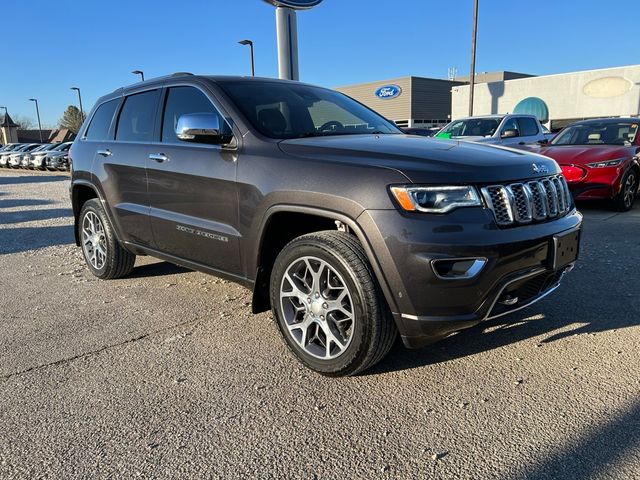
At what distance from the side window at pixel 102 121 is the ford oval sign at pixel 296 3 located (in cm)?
1052

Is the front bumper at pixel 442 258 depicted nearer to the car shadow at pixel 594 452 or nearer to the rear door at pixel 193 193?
the car shadow at pixel 594 452

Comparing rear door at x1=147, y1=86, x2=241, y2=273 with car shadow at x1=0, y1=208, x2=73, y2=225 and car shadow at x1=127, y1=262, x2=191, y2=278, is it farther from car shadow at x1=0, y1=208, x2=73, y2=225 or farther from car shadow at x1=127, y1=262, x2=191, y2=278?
car shadow at x1=0, y1=208, x2=73, y2=225

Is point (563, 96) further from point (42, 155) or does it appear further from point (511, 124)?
point (42, 155)

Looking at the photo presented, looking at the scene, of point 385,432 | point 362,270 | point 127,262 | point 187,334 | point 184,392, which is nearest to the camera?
point 385,432

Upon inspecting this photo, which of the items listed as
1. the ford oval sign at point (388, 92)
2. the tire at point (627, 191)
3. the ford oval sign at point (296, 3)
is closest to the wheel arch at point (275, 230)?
the tire at point (627, 191)

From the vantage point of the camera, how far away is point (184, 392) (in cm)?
279

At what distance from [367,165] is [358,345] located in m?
0.94

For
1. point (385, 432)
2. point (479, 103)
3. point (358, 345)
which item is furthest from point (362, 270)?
point (479, 103)

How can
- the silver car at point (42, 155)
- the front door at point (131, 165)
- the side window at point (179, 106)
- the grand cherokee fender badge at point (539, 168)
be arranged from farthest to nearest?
the silver car at point (42, 155)
the front door at point (131, 165)
the side window at point (179, 106)
the grand cherokee fender badge at point (539, 168)

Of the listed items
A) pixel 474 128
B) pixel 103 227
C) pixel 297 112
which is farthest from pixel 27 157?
pixel 297 112

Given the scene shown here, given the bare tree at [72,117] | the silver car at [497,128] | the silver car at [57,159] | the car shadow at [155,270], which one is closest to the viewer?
the car shadow at [155,270]

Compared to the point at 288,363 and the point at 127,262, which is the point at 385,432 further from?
the point at 127,262

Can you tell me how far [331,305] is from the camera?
281 cm

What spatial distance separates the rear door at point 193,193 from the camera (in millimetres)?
3328
